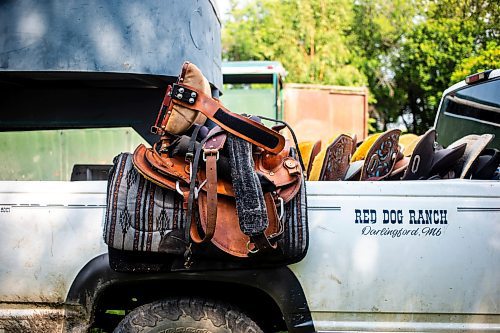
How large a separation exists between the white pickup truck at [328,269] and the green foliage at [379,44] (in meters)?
9.97

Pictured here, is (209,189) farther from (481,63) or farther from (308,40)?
(308,40)

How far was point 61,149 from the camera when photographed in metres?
8.36

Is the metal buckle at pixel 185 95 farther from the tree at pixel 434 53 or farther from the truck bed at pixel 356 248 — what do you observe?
the tree at pixel 434 53

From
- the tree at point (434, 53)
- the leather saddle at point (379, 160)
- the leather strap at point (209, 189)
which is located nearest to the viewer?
the leather strap at point (209, 189)

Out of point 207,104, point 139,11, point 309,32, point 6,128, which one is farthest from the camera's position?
point 309,32

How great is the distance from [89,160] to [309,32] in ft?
27.8

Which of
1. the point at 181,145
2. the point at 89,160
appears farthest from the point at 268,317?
the point at 89,160

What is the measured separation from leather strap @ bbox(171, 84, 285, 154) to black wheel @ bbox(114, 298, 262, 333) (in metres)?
0.80

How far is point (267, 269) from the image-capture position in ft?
9.11

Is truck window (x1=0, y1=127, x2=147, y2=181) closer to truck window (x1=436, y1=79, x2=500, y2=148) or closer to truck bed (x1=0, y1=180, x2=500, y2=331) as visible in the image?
truck window (x1=436, y1=79, x2=500, y2=148)

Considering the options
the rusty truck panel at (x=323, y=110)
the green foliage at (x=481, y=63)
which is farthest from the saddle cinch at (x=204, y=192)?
the green foliage at (x=481, y=63)

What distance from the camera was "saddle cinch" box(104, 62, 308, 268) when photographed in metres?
2.61

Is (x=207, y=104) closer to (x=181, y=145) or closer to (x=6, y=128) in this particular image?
(x=181, y=145)

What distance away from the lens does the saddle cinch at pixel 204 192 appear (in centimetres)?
261
